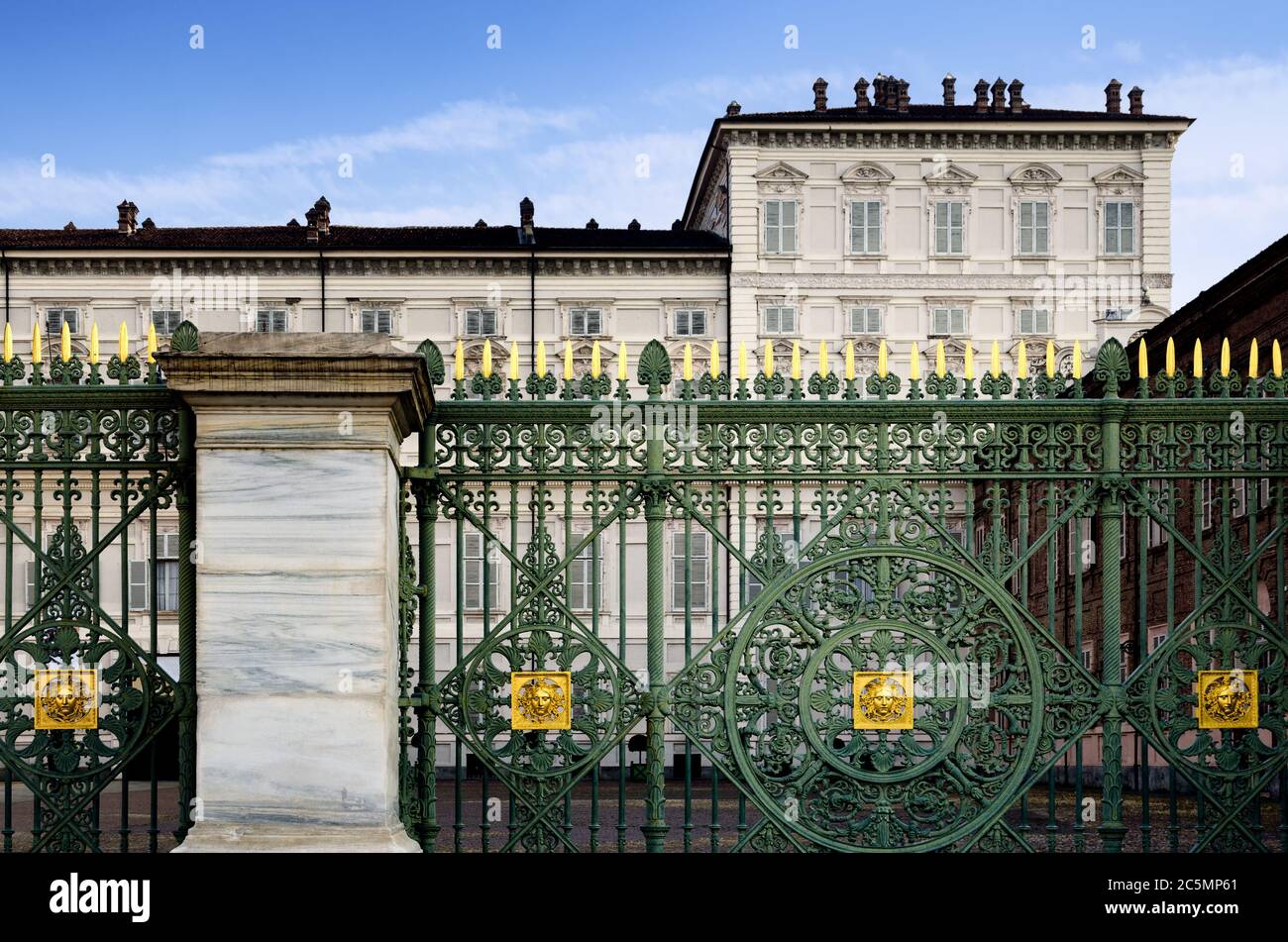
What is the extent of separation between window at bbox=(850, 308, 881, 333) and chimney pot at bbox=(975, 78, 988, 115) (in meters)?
7.16

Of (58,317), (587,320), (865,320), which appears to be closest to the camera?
(58,317)

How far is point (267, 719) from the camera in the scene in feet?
25.8

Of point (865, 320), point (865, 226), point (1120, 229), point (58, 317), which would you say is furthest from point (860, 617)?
point (1120, 229)

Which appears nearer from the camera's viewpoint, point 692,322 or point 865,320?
point 692,322

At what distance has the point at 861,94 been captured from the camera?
4994cm

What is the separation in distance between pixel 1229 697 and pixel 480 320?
1475 inches

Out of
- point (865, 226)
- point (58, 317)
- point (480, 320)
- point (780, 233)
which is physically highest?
point (865, 226)

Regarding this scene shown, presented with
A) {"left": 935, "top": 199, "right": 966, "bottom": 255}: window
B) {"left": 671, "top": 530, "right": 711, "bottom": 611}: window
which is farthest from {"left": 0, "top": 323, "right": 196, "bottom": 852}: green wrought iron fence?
{"left": 935, "top": 199, "right": 966, "bottom": 255}: window

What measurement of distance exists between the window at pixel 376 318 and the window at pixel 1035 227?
18.1 meters

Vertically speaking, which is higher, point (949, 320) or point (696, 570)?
point (949, 320)

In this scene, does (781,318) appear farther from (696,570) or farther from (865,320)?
(696,570)

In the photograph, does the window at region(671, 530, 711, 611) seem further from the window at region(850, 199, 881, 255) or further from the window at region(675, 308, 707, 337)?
the window at region(850, 199, 881, 255)

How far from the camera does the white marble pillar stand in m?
7.83

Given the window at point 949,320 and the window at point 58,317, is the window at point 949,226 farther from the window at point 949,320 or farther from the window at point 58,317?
the window at point 58,317
